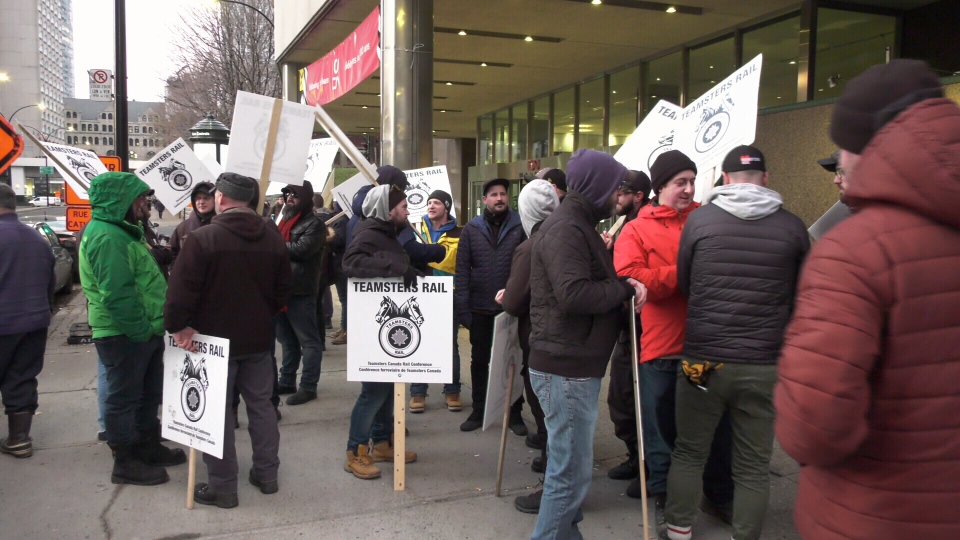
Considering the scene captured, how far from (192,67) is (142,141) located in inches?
4302

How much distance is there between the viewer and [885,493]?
61.2 inches

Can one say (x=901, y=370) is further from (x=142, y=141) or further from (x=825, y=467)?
(x=142, y=141)

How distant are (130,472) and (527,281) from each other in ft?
9.92

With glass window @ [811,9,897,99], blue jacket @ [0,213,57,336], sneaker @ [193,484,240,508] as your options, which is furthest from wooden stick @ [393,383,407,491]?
glass window @ [811,9,897,99]

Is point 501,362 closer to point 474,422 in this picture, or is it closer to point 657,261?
point 657,261

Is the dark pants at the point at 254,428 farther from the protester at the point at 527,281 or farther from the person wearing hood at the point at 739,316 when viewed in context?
the person wearing hood at the point at 739,316

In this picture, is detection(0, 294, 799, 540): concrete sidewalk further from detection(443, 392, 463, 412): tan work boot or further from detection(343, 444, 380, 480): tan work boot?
detection(443, 392, 463, 412): tan work boot

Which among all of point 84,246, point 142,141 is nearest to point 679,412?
point 84,246

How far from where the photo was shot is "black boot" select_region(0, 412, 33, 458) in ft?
16.5

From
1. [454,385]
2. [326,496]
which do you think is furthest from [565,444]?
[454,385]

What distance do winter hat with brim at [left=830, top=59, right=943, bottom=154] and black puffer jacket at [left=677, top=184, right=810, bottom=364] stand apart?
1578 mm

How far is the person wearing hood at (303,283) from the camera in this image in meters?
6.07

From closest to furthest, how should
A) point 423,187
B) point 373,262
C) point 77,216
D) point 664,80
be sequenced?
point 373,262 → point 423,187 → point 77,216 → point 664,80

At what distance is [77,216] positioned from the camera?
895cm
